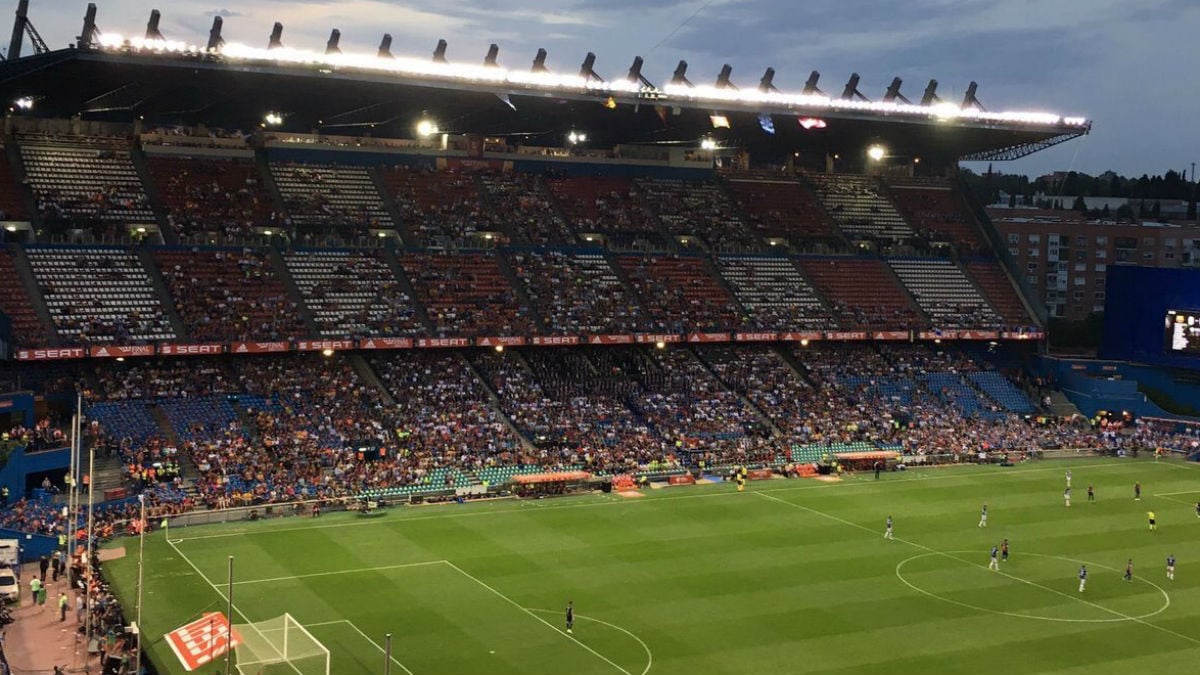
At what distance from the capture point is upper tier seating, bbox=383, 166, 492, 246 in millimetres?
81812

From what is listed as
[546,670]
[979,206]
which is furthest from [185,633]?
[979,206]

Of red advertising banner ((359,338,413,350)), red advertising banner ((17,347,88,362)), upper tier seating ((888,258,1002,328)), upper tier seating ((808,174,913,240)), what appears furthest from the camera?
upper tier seating ((808,174,913,240))

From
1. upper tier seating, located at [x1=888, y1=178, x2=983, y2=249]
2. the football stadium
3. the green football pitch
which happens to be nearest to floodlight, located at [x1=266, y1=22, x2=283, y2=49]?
the football stadium

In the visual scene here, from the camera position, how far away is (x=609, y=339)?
77.4 m

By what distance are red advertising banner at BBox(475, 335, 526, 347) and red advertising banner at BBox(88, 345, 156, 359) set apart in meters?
18.0

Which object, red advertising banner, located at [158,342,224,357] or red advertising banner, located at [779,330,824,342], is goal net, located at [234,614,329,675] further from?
red advertising banner, located at [779,330,824,342]

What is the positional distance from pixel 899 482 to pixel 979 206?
40.4 m

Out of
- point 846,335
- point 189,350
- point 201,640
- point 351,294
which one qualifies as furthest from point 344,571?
point 846,335

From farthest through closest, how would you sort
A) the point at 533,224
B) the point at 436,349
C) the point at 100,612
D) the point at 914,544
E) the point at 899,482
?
1. the point at 533,224
2. the point at 436,349
3. the point at 899,482
4. the point at 914,544
5. the point at 100,612

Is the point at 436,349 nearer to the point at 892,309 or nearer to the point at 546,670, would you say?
the point at 892,309

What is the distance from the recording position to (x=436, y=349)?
7506 centimetres

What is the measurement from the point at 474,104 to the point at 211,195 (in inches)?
654

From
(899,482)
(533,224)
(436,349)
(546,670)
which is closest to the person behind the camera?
(546,670)

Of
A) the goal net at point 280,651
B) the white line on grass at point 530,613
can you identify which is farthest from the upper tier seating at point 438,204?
the goal net at point 280,651
